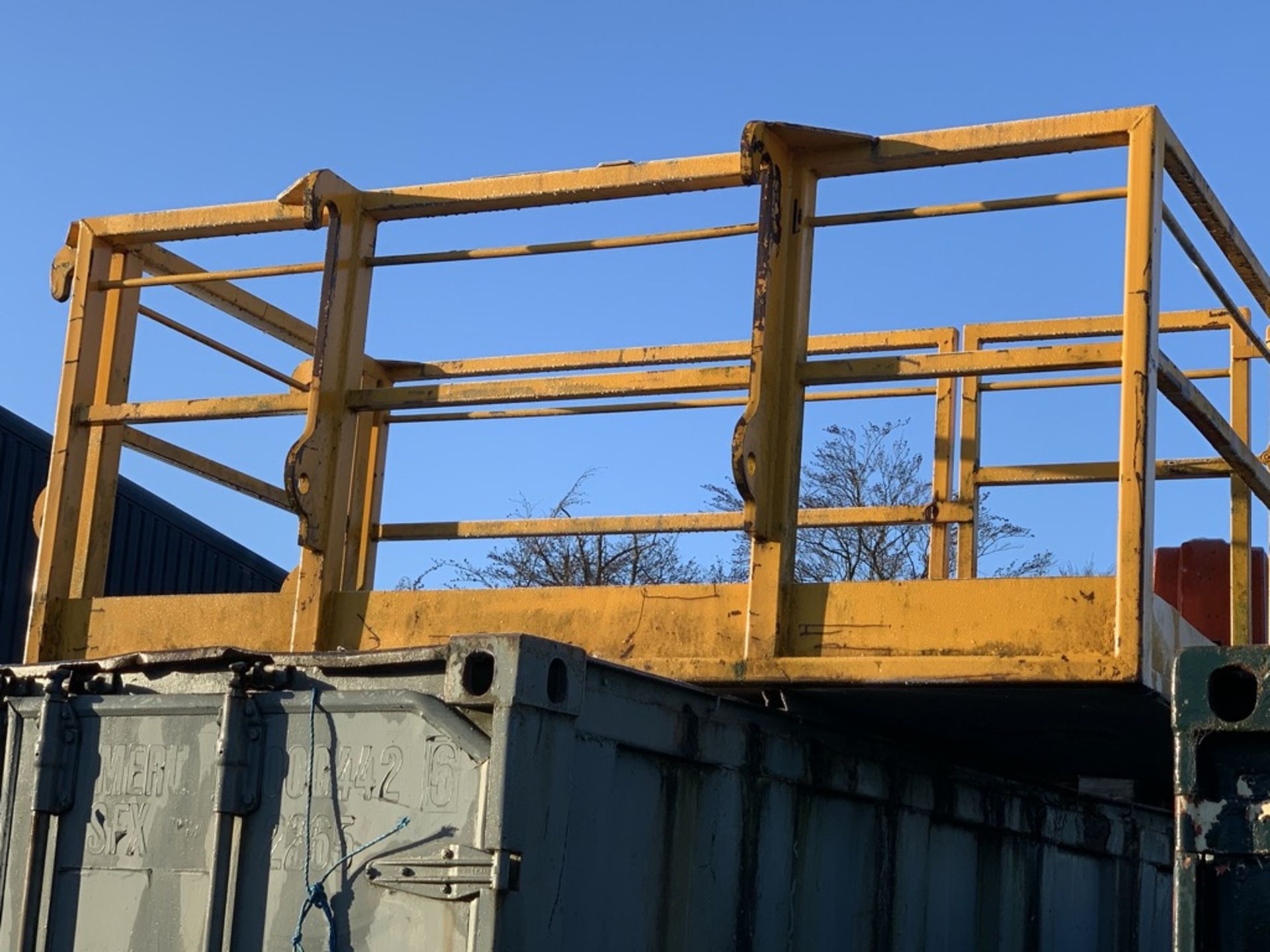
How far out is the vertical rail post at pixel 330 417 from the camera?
626 cm

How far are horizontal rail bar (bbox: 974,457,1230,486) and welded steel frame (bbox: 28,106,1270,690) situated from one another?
2cm

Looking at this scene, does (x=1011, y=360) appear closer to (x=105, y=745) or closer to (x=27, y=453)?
(x=105, y=745)

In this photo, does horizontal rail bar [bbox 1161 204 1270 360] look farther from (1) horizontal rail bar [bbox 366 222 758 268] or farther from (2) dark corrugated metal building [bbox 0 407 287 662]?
(2) dark corrugated metal building [bbox 0 407 287 662]

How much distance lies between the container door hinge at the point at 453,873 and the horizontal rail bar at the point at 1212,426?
2.64m

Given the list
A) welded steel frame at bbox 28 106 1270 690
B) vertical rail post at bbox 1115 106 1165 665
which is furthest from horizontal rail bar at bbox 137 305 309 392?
vertical rail post at bbox 1115 106 1165 665

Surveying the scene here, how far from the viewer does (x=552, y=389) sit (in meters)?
6.25

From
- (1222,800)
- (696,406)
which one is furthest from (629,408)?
(1222,800)

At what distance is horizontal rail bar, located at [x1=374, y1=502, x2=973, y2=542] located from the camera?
786cm

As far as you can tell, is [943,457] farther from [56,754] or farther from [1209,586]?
[56,754]

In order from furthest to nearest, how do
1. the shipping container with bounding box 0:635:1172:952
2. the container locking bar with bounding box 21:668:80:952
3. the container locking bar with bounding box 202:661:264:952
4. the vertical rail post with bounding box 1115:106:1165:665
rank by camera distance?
the vertical rail post with bounding box 1115:106:1165:665 → the container locking bar with bounding box 21:668:80:952 → the container locking bar with bounding box 202:661:264:952 → the shipping container with bounding box 0:635:1172:952

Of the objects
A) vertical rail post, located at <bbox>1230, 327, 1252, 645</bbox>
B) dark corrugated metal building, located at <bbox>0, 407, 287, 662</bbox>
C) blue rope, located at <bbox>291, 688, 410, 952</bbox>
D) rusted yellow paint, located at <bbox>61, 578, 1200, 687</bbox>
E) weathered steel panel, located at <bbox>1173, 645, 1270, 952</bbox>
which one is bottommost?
blue rope, located at <bbox>291, 688, 410, 952</bbox>

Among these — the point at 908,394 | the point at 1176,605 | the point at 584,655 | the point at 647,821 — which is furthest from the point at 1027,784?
the point at 584,655

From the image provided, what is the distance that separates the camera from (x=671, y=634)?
5.86m

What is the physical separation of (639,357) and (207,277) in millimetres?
2029
